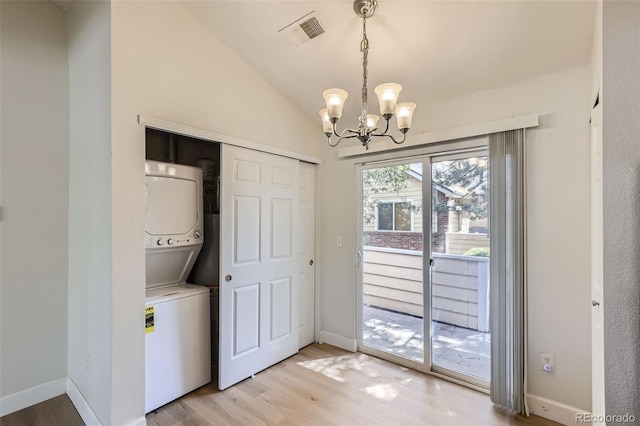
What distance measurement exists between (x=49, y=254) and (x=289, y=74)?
2469 mm

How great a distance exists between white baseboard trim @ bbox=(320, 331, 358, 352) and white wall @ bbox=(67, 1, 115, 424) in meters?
2.07

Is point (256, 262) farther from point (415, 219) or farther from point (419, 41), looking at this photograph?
point (419, 41)

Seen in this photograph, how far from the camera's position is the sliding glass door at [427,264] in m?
2.46

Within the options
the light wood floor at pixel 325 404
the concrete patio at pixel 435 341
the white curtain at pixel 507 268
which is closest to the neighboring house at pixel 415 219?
the white curtain at pixel 507 268

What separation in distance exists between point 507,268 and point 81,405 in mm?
3278

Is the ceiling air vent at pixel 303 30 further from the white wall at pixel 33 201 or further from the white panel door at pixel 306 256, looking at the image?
the white wall at pixel 33 201

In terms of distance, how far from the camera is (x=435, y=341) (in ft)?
8.83

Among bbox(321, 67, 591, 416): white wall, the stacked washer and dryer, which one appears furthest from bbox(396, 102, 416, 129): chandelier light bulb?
the stacked washer and dryer

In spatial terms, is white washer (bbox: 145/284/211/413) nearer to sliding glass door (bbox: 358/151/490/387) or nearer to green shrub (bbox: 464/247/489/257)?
sliding glass door (bbox: 358/151/490/387)

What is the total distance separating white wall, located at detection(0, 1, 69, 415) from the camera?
6.99 feet

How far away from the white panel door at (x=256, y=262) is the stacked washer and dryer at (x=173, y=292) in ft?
0.67

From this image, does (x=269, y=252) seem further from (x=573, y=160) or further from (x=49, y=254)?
(x=573, y=160)

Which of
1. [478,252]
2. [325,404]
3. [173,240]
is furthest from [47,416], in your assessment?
[478,252]

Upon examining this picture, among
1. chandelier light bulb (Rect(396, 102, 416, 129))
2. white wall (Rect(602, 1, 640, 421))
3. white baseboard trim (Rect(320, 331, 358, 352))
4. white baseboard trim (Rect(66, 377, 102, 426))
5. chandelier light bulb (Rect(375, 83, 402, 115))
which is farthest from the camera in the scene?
white baseboard trim (Rect(320, 331, 358, 352))
